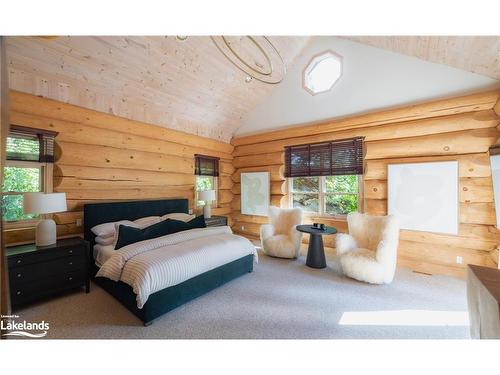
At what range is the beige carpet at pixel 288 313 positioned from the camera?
196cm

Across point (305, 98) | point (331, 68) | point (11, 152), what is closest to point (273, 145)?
point (305, 98)

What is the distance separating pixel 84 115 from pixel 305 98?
13.6 ft

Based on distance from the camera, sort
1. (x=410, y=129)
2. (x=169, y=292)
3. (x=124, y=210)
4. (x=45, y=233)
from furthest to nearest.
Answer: (x=124, y=210)
(x=410, y=129)
(x=45, y=233)
(x=169, y=292)

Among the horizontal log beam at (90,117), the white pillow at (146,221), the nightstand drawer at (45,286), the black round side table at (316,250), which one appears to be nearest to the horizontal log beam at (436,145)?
the black round side table at (316,250)

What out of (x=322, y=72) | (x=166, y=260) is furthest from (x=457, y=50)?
(x=166, y=260)

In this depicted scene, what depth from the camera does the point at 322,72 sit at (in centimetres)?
448

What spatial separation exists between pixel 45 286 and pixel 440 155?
568 centimetres

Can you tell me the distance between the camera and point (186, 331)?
1.98 m

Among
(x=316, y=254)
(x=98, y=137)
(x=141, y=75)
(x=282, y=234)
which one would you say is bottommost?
(x=316, y=254)

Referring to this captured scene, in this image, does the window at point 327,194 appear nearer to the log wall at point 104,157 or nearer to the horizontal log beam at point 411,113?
the horizontal log beam at point 411,113

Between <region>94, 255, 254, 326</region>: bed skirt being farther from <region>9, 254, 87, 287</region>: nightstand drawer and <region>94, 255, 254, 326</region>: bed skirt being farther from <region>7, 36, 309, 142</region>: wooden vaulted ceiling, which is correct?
<region>7, 36, 309, 142</region>: wooden vaulted ceiling

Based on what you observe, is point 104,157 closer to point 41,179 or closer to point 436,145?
point 41,179

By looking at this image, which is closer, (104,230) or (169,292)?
(169,292)
